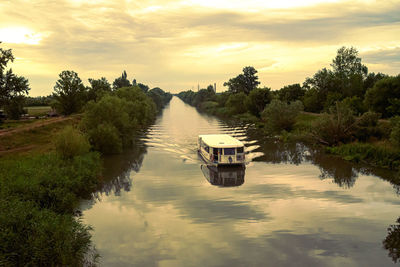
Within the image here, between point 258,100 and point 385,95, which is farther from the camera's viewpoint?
point 258,100

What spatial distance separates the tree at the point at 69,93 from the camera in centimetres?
7894

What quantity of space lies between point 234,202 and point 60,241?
15.4 meters

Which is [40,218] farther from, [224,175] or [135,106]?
[135,106]

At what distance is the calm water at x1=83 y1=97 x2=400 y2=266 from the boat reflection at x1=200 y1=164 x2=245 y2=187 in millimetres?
119

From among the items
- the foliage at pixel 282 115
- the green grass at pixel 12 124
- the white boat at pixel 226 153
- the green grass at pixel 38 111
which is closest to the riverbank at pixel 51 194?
the green grass at pixel 12 124

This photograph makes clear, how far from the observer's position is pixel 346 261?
17.9m

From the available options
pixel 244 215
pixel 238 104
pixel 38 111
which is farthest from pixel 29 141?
pixel 238 104

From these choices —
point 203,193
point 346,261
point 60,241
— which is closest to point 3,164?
point 60,241

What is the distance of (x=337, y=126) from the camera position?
5022cm

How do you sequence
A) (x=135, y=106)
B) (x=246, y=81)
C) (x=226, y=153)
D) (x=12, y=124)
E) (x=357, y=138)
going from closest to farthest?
(x=226, y=153) < (x=357, y=138) < (x=12, y=124) < (x=135, y=106) < (x=246, y=81)

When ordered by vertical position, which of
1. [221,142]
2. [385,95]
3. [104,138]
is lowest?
→ [221,142]

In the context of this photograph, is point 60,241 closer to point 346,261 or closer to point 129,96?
point 346,261

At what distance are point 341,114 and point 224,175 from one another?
1015 inches

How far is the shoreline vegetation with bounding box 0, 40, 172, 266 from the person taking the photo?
1631 centimetres
